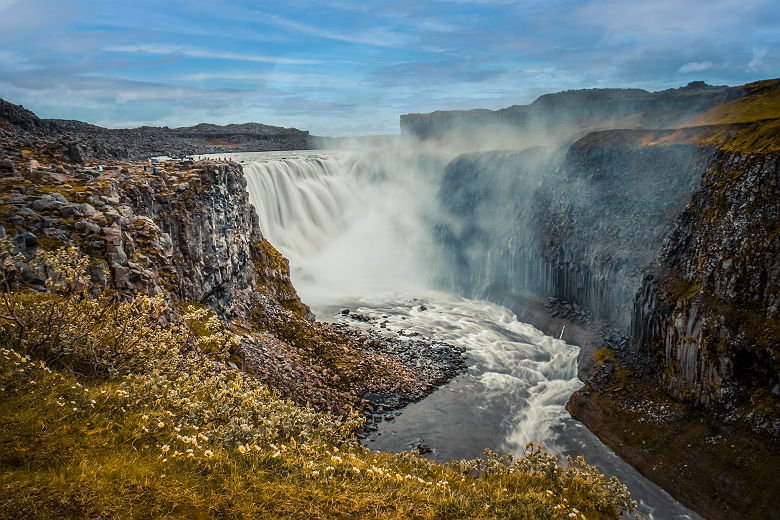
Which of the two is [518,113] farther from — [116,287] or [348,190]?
[116,287]

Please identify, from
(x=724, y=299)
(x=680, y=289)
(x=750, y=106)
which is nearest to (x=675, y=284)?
(x=680, y=289)

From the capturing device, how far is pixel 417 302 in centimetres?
5572

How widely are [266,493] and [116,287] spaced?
39.0 feet

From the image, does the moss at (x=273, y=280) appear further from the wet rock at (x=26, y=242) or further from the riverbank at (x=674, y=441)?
the riverbank at (x=674, y=441)

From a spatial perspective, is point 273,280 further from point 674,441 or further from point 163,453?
point 163,453

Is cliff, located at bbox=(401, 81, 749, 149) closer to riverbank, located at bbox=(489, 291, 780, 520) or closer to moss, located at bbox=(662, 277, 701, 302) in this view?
moss, located at bbox=(662, 277, 701, 302)

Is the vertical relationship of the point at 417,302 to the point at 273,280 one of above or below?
below

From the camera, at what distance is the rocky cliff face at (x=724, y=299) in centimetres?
2498

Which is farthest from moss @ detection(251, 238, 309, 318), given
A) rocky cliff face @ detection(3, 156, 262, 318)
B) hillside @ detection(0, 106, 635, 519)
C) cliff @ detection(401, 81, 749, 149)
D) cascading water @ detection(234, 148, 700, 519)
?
cliff @ detection(401, 81, 749, 149)

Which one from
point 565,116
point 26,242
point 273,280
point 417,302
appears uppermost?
point 565,116

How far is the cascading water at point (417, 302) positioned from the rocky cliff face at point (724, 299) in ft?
20.2

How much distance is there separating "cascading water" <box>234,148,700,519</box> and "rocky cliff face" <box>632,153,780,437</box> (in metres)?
6.16

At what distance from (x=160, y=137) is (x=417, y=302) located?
91471mm

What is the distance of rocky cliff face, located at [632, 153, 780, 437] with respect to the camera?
25.0m
